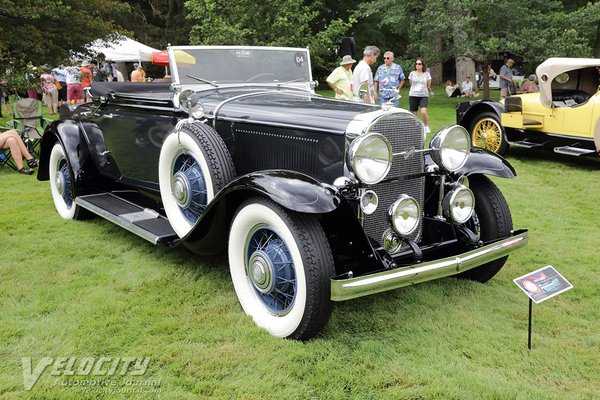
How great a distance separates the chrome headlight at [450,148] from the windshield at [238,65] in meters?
1.86

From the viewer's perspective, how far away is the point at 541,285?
2920mm

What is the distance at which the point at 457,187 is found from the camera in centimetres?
336

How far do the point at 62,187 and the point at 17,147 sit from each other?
103 inches

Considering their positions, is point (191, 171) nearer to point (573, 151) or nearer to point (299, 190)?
point (299, 190)

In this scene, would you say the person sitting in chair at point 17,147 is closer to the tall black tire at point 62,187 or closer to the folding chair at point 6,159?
the folding chair at point 6,159

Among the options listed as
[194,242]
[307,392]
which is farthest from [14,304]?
[307,392]

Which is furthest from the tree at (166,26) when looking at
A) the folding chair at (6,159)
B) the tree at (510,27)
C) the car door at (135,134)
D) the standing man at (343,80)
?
the car door at (135,134)

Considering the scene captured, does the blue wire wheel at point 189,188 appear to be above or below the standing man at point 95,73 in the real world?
below

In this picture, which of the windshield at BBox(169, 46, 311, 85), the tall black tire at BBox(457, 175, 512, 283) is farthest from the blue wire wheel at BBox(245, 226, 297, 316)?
the windshield at BBox(169, 46, 311, 85)

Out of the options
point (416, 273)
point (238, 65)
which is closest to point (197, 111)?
point (238, 65)

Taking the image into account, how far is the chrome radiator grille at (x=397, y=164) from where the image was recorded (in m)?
3.28

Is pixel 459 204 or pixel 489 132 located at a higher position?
pixel 459 204

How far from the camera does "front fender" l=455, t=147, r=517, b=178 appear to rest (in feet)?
11.8

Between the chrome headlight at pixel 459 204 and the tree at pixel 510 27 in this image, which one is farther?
the tree at pixel 510 27
